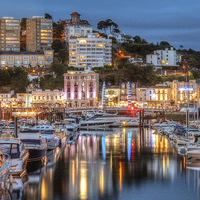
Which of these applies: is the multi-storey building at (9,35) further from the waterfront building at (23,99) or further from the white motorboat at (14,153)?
the white motorboat at (14,153)

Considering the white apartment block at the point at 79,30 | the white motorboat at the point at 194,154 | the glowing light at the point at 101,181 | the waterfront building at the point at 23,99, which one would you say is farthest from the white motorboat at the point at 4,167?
the white apartment block at the point at 79,30

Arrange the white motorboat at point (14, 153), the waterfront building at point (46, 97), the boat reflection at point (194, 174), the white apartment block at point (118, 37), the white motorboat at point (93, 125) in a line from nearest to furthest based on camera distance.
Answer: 1. the white motorboat at point (14, 153)
2. the boat reflection at point (194, 174)
3. the white motorboat at point (93, 125)
4. the waterfront building at point (46, 97)
5. the white apartment block at point (118, 37)

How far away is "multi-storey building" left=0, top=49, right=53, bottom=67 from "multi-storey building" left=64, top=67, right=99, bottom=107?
23284 millimetres

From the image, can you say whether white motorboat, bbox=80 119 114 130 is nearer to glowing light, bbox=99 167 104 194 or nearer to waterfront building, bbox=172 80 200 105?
glowing light, bbox=99 167 104 194

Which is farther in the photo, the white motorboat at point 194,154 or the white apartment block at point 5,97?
the white apartment block at point 5,97

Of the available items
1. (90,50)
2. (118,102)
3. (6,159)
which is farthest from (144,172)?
(90,50)

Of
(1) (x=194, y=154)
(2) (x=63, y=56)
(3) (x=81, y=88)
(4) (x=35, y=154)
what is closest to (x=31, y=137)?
(4) (x=35, y=154)

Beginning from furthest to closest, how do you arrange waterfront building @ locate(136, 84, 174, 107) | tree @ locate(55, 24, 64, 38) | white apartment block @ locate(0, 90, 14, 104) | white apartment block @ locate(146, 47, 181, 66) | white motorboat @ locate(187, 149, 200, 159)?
tree @ locate(55, 24, 64, 38) < white apartment block @ locate(146, 47, 181, 66) < waterfront building @ locate(136, 84, 174, 107) < white apartment block @ locate(0, 90, 14, 104) < white motorboat @ locate(187, 149, 200, 159)

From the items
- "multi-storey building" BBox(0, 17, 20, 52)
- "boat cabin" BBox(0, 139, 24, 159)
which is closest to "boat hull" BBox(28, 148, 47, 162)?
"boat cabin" BBox(0, 139, 24, 159)

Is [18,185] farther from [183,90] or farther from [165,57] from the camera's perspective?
[165,57]

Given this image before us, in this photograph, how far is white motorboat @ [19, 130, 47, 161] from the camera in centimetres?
3281

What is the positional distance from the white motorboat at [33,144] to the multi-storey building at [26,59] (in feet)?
308

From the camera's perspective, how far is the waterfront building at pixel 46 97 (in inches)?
4031

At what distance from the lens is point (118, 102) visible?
347 feet
